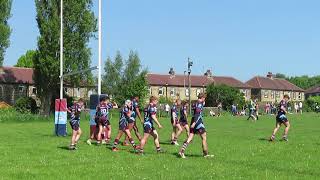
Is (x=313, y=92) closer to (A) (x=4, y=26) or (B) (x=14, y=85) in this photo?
(B) (x=14, y=85)

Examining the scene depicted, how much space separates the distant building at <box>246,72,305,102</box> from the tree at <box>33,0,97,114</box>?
79264mm

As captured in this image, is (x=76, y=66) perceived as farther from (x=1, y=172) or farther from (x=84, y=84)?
(x=1, y=172)

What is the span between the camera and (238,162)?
51.2ft

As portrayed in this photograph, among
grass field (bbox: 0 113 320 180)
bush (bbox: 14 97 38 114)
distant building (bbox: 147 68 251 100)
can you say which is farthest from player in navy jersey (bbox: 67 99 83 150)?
distant building (bbox: 147 68 251 100)

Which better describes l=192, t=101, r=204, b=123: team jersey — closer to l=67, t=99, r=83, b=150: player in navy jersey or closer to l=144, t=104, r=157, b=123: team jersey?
l=144, t=104, r=157, b=123: team jersey

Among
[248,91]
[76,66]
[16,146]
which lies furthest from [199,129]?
[248,91]

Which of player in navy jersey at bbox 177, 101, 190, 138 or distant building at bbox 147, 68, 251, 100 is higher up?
distant building at bbox 147, 68, 251, 100

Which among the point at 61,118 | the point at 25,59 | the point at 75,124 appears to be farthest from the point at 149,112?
the point at 25,59

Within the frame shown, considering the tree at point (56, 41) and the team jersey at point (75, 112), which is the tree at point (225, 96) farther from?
the team jersey at point (75, 112)

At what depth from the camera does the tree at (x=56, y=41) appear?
203ft

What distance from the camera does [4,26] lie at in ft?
207

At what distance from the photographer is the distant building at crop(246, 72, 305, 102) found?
454 feet

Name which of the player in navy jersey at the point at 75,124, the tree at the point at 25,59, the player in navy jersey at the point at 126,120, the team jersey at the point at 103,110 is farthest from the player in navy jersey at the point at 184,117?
the tree at the point at 25,59

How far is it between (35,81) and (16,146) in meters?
44.1
